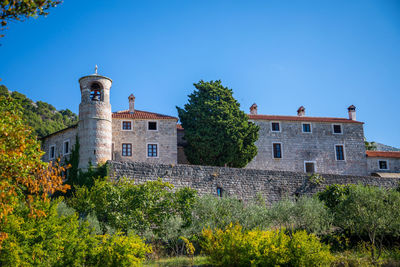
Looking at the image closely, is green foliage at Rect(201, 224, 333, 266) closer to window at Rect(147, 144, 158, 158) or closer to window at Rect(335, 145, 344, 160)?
window at Rect(147, 144, 158, 158)

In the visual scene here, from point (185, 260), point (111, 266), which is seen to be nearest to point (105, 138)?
point (185, 260)

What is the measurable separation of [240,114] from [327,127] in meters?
9.86

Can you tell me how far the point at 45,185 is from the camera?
34.7ft

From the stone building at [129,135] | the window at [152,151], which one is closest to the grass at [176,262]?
the stone building at [129,135]

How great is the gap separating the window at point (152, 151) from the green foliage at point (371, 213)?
1573 centimetres

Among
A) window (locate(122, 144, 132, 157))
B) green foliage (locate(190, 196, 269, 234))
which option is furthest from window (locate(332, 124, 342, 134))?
green foliage (locate(190, 196, 269, 234))

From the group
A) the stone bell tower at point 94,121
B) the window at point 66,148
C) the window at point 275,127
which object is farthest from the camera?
the window at point 275,127

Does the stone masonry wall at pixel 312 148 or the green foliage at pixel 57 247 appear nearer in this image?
the green foliage at pixel 57 247

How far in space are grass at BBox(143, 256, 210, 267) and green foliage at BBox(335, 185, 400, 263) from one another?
25.6ft

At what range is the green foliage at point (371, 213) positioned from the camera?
17719 millimetres

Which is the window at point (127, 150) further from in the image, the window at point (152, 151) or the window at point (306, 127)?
the window at point (306, 127)

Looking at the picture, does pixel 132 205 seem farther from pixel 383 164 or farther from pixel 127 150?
pixel 383 164

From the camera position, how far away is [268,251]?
1338cm

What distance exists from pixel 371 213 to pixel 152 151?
1813 cm
